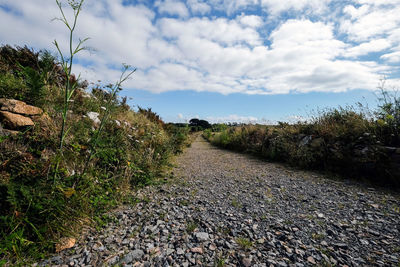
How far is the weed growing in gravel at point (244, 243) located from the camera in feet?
6.44

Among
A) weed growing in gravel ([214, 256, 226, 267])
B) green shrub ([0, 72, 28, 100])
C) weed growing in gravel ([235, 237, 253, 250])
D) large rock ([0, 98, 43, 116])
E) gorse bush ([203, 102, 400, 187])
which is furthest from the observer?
gorse bush ([203, 102, 400, 187])

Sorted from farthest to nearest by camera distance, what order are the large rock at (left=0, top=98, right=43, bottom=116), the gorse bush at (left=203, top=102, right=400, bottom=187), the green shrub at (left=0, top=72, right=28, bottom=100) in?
the gorse bush at (left=203, top=102, right=400, bottom=187) → the green shrub at (left=0, top=72, right=28, bottom=100) → the large rock at (left=0, top=98, right=43, bottom=116)

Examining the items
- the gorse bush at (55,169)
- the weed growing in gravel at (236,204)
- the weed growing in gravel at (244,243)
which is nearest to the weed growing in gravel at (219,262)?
the weed growing in gravel at (244,243)

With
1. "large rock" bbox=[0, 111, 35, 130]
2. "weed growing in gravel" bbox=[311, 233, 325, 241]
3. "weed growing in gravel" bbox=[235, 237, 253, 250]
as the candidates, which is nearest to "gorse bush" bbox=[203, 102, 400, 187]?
"weed growing in gravel" bbox=[311, 233, 325, 241]

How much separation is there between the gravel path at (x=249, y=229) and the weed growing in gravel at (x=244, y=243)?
1cm

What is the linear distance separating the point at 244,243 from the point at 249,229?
12.7 inches

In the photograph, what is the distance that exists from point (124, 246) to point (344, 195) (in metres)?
4.01

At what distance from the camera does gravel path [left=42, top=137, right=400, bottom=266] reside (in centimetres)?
180

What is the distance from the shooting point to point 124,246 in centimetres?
196

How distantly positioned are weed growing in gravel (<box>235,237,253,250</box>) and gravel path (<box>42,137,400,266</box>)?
11mm

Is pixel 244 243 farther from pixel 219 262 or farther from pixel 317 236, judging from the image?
pixel 317 236

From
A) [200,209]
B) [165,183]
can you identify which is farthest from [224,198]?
[165,183]

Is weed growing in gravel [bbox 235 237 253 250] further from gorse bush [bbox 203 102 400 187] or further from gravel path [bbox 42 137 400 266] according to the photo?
gorse bush [bbox 203 102 400 187]

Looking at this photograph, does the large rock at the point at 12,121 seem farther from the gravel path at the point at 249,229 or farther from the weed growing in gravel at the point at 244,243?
the weed growing in gravel at the point at 244,243
